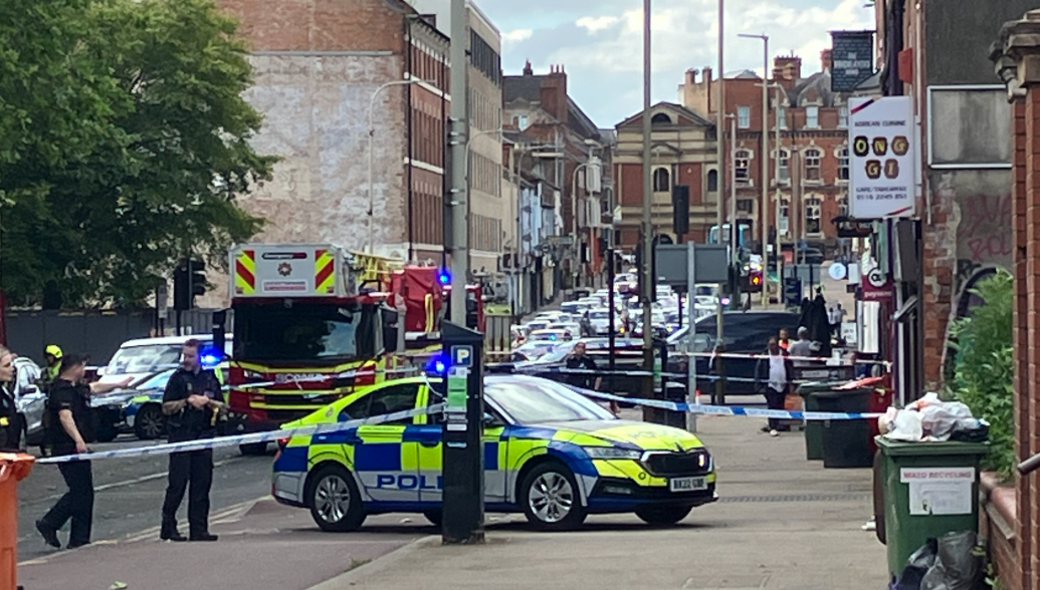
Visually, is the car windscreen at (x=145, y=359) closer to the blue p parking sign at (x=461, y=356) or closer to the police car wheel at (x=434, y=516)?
the police car wheel at (x=434, y=516)

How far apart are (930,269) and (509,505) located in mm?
5886

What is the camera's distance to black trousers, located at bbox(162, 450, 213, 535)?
17516 millimetres

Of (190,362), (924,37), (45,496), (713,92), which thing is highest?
(713,92)

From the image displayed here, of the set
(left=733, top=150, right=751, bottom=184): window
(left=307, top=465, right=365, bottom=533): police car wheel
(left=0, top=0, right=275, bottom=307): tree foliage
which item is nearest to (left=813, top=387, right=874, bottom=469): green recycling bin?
(left=307, top=465, right=365, bottom=533): police car wheel

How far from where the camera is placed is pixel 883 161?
21562 millimetres

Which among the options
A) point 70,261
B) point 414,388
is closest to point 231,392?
point 414,388

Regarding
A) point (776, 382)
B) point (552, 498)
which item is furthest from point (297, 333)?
point (552, 498)

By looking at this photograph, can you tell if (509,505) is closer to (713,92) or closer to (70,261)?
(70,261)

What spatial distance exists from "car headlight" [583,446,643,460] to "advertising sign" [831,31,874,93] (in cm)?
2191

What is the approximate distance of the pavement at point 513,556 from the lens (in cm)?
1341

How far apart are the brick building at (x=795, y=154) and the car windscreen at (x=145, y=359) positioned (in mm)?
95071

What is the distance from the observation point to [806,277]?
7106cm

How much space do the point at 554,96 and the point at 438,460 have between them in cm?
14374

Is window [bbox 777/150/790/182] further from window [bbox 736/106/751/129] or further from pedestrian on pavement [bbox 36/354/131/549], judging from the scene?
pedestrian on pavement [bbox 36/354/131/549]
